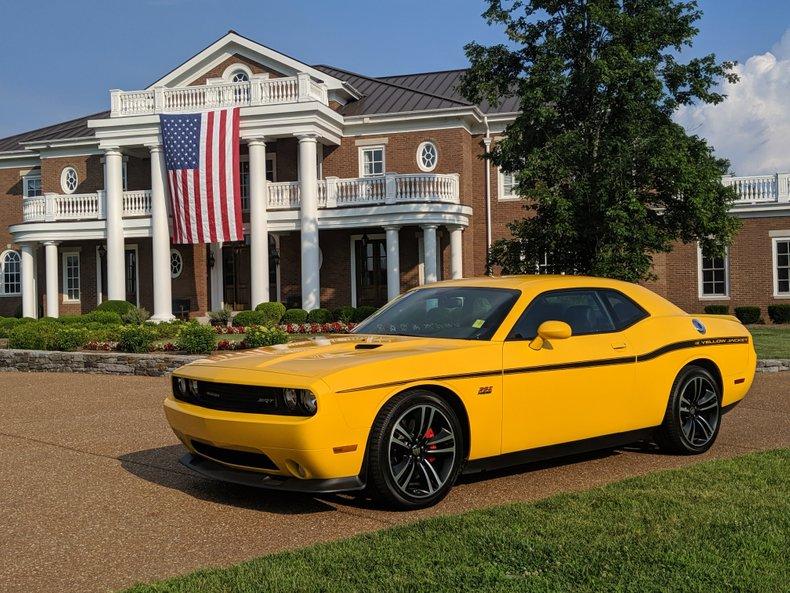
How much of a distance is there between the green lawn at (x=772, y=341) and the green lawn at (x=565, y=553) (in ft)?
34.5

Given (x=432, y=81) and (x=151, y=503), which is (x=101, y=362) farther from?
(x=432, y=81)

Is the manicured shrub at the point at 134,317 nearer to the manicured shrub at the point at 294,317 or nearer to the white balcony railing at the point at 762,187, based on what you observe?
the manicured shrub at the point at 294,317

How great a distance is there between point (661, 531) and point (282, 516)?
2207 millimetres

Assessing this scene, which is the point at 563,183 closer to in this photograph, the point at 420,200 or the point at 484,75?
the point at 484,75

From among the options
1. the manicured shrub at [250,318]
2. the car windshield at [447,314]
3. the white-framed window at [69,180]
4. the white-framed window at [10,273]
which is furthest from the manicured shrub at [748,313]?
the white-framed window at [10,273]

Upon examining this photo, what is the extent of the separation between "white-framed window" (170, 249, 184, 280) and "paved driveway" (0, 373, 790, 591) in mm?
21140

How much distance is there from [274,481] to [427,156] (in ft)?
78.8

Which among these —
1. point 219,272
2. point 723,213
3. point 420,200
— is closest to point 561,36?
point 723,213

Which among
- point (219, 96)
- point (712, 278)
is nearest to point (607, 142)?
point (712, 278)

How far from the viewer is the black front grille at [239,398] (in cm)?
498

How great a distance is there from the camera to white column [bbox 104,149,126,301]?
27.8 m

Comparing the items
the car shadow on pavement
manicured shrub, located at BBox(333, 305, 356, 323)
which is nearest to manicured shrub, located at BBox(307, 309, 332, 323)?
manicured shrub, located at BBox(333, 305, 356, 323)

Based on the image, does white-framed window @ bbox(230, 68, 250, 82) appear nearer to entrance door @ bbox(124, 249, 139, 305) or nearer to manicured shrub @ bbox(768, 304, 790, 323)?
entrance door @ bbox(124, 249, 139, 305)

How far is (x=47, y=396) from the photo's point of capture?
11.6 meters
